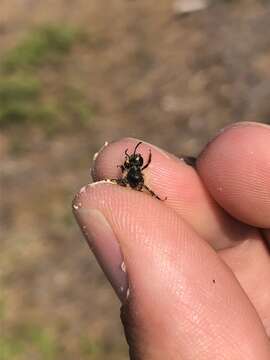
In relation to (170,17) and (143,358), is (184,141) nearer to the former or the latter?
(170,17)

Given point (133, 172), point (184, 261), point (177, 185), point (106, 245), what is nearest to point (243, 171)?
point (177, 185)

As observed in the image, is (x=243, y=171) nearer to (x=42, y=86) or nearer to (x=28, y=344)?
(x=28, y=344)

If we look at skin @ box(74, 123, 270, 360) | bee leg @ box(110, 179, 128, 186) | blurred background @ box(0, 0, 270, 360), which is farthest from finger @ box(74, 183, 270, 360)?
blurred background @ box(0, 0, 270, 360)

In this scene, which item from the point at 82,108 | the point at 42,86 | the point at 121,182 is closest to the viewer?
the point at 121,182

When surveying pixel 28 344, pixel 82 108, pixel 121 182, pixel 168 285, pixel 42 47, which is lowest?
pixel 28 344

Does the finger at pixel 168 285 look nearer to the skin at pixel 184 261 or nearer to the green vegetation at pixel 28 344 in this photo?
the skin at pixel 184 261

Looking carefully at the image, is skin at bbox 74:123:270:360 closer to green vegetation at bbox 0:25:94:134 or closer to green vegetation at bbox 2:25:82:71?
green vegetation at bbox 0:25:94:134

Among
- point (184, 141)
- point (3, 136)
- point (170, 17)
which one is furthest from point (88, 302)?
point (170, 17)
